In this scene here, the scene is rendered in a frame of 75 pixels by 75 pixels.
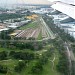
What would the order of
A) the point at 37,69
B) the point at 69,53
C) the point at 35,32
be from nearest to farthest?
the point at 37,69, the point at 69,53, the point at 35,32

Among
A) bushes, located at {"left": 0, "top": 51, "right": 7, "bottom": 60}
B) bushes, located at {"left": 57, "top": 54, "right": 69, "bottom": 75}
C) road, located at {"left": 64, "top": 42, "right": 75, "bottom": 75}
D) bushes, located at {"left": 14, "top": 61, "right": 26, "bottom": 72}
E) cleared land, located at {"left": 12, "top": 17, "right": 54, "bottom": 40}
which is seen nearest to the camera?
bushes, located at {"left": 57, "top": 54, "right": 69, "bottom": 75}

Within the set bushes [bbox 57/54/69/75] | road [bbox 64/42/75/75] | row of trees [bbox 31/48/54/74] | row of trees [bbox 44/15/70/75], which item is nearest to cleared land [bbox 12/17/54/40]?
row of trees [bbox 44/15/70/75]

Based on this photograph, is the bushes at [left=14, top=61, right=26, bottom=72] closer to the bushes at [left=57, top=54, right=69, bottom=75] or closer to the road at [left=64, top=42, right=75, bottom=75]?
the bushes at [left=57, top=54, right=69, bottom=75]

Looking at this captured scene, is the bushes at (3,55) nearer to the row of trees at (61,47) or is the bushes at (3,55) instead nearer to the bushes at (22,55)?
the bushes at (22,55)

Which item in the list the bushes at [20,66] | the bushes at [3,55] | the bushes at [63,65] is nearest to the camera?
the bushes at [63,65]

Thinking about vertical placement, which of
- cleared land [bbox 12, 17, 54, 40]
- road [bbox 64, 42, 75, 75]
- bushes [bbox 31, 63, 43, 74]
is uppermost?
bushes [bbox 31, 63, 43, 74]

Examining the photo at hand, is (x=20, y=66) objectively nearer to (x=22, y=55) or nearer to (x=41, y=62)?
(x=41, y=62)

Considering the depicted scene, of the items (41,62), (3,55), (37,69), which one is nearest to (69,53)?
(41,62)

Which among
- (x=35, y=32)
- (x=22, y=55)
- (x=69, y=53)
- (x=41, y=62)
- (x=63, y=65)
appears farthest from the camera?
(x=35, y=32)

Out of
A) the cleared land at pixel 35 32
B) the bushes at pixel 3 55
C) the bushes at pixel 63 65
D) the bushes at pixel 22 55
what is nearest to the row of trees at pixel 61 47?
the bushes at pixel 63 65

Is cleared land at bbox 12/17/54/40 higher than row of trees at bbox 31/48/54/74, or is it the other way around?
row of trees at bbox 31/48/54/74

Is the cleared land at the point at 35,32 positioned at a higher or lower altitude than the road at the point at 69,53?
lower

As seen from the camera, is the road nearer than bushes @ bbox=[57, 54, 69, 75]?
No
